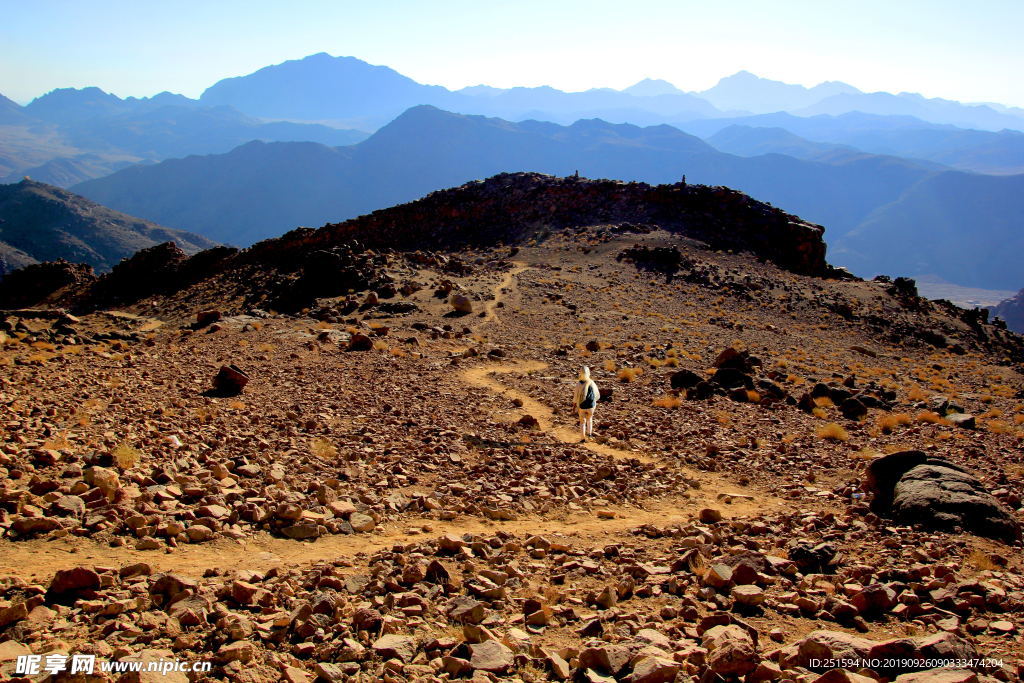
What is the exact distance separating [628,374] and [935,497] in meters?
11.1

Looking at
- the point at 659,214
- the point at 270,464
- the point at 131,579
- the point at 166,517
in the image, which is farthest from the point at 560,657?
the point at 659,214

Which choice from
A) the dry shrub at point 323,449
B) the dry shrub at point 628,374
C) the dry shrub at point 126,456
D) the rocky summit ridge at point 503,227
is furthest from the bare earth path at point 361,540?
the rocky summit ridge at point 503,227

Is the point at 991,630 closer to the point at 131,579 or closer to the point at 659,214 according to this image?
the point at 131,579

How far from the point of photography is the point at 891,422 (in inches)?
516

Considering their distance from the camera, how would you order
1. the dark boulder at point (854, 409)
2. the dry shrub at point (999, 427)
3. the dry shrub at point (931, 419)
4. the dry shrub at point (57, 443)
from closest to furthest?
the dry shrub at point (57, 443) → the dry shrub at point (999, 427) → the dry shrub at point (931, 419) → the dark boulder at point (854, 409)

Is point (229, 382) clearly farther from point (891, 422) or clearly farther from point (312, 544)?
point (891, 422)

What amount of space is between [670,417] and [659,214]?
43229mm

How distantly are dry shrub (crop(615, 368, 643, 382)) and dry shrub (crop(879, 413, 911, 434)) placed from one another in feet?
21.8

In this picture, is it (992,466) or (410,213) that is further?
(410,213)

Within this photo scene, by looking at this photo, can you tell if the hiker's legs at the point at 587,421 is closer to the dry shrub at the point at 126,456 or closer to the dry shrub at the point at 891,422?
the dry shrub at the point at 891,422

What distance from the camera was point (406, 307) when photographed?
86.2 ft

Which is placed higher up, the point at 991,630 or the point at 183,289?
the point at 183,289

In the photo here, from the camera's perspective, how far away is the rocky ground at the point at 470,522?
4.21m

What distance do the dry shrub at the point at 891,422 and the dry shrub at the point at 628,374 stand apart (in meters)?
6.63
